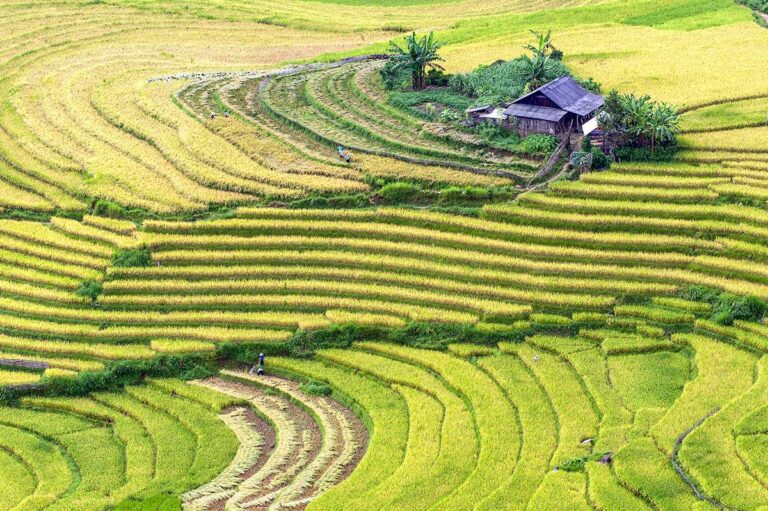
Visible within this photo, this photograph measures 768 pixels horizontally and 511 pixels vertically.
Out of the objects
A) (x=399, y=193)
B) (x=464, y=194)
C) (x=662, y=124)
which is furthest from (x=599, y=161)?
(x=399, y=193)

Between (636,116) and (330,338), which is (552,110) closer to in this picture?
(636,116)

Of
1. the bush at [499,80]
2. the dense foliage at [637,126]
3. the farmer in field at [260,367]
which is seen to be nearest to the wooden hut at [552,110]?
the dense foliage at [637,126]

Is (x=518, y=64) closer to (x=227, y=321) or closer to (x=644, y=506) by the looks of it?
(x=227, y=321)

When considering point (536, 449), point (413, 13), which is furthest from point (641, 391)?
point (413, 13)

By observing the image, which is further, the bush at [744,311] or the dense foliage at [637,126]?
the dense foliage at [637,126]

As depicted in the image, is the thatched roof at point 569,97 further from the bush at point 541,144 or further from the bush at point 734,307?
the bush at point 734,307

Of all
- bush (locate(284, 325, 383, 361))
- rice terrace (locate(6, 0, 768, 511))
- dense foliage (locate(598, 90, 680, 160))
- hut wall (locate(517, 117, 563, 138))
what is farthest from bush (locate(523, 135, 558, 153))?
bush (locate(284, 325, 383, 361))
